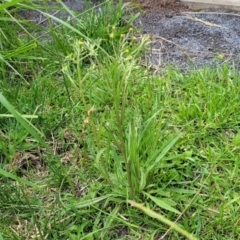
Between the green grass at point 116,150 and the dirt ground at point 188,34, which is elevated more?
the dirt ground at point 188,34

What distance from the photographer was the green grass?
4.68ft

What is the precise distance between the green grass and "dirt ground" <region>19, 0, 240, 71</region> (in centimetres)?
14

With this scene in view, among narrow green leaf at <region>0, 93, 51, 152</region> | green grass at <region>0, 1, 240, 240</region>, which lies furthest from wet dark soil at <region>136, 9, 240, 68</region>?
narrow green leaf at <region>0, 93, 51, 152</region>

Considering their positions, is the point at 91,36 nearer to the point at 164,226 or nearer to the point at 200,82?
the point at 200,82

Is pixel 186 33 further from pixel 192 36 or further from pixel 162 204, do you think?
pixel 162 204

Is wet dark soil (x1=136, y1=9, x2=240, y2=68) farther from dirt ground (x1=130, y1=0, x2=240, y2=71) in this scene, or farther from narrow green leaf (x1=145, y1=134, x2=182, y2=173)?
narrow green leaf (x1=145, y1=134, x2=182, y2=173)

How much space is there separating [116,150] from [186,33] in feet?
3.00

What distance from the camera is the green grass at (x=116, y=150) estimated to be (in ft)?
4.68

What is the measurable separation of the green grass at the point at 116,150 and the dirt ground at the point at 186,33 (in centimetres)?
14

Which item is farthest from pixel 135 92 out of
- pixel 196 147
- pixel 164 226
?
pixel 164 226

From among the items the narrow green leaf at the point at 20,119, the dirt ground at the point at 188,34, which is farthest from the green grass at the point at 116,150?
the dirt ground at the point at 188,34

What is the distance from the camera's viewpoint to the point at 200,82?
1914mm

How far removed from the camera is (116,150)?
1654 mm

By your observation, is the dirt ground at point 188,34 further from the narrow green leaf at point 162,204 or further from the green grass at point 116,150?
the narrow green leaf at point 162,204
